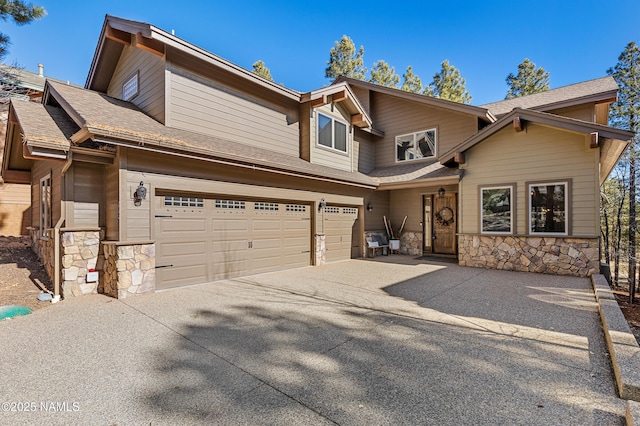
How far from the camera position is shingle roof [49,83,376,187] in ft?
17.4

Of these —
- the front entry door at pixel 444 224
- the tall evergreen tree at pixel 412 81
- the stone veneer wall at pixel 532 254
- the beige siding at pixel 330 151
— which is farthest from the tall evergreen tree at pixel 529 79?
the stone veneer wall at pixel 532 254

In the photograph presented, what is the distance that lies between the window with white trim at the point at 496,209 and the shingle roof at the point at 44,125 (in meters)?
10.2

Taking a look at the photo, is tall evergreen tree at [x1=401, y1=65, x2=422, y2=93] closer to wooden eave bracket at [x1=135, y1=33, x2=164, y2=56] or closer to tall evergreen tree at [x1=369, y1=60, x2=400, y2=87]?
tall evergreen tree at [x1=369, y1=60, x2=400, y2=87]

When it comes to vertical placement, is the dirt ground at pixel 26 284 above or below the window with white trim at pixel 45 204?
below

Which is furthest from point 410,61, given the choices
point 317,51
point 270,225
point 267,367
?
point 267,367

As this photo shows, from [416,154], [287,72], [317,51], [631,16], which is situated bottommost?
[416,154]

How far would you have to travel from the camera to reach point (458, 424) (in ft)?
7.06

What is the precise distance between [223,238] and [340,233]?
4.53 m

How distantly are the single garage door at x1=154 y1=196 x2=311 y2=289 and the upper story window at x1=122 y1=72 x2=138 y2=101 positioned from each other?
13.8 feet

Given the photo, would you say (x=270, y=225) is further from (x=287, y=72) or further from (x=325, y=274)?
(x=287, y=72)

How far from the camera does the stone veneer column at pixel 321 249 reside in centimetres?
927

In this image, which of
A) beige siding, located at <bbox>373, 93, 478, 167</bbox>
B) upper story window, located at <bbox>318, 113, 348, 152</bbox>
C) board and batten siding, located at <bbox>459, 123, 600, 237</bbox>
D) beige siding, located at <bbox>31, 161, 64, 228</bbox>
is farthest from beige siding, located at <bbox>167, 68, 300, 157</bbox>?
board and batten siding, located at <bbox>459, 123, 600, 237</bbox>

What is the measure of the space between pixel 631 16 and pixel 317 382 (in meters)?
17.4

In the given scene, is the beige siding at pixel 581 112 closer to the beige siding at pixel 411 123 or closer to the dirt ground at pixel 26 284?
the beige siding at pixel 411 123
